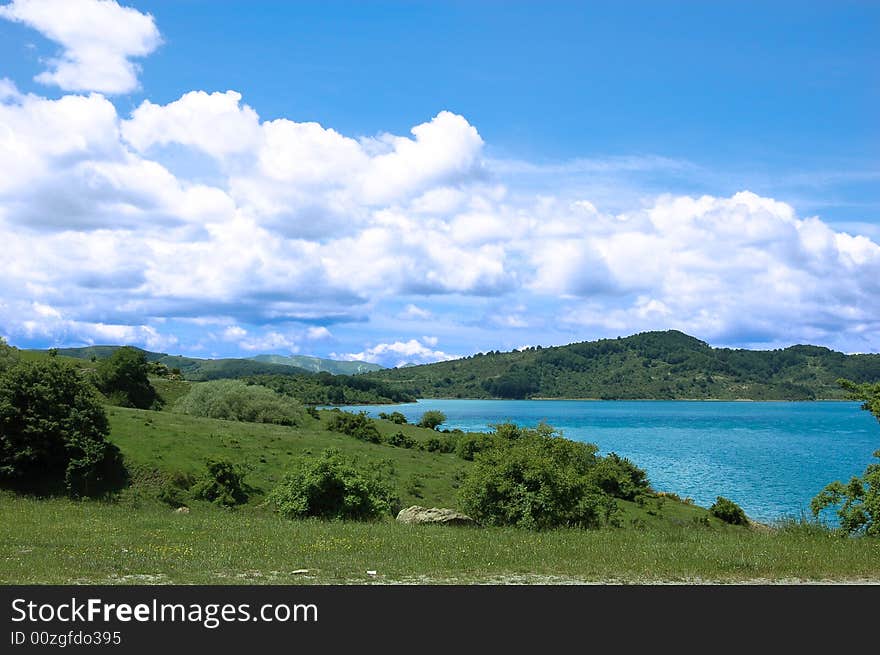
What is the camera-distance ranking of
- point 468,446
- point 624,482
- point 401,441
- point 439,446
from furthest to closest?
point 439,446, point 401,441, point 468,446, point 624,482

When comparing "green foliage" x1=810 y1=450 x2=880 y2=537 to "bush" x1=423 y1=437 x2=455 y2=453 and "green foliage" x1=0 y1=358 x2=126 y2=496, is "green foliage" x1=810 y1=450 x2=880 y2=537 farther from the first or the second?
"bush" x1=423 y1=437 x2=455 y2=453

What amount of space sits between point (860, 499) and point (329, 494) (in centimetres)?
2182

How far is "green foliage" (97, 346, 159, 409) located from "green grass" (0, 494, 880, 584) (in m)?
82.3

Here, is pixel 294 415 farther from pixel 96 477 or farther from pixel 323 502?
pixel 323 502

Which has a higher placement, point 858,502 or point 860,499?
point 860,499

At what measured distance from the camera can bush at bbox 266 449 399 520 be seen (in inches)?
1173

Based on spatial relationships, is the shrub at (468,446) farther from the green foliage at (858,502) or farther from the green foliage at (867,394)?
the green foliage at (858,502)

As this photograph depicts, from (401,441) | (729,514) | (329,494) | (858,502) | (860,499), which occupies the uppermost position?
(860,499)

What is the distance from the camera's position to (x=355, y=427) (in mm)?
98562

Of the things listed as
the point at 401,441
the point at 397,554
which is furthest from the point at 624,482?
the point at 397,554

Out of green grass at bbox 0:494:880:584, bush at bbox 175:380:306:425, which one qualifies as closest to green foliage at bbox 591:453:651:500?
green grass at bbox 0:494:880:584

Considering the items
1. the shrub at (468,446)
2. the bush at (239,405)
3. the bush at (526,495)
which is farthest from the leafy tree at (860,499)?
the bush at (239,405)

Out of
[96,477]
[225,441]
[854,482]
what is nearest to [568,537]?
[854,482]

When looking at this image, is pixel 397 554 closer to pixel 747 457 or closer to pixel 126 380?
pixel 126 380
